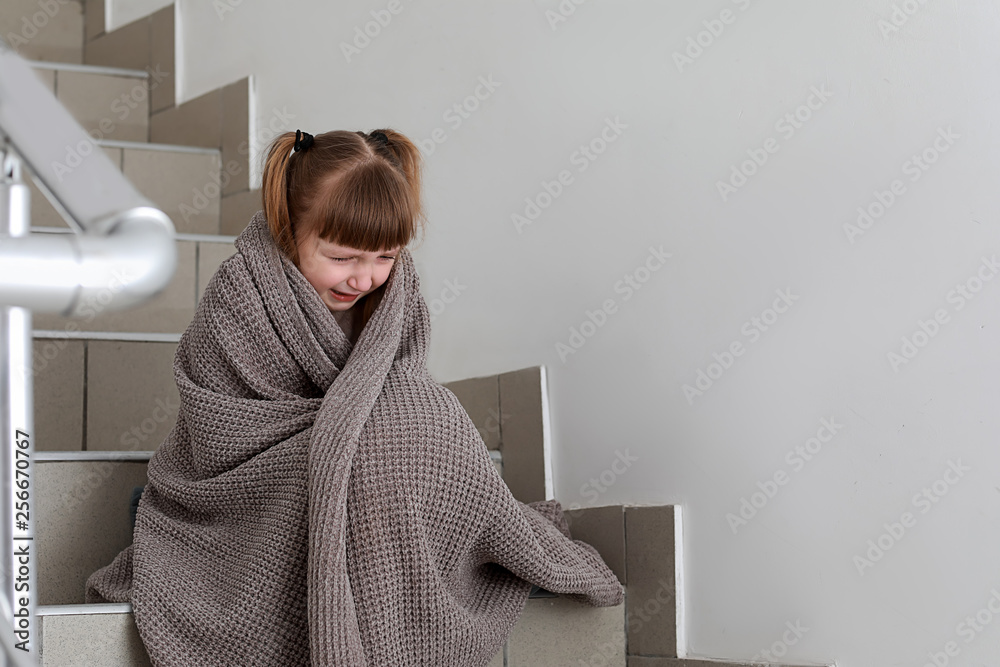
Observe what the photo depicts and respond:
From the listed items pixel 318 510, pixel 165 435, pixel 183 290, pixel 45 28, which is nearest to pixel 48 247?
pixel 318 510

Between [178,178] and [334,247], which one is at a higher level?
[178,178]

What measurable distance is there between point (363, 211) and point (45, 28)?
169 centimetres

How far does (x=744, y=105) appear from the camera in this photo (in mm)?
1147

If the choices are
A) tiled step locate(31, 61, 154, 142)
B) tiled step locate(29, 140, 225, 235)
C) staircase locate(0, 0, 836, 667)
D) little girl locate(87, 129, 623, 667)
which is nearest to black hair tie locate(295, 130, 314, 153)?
little girl locate(87, 129, 623, 667)

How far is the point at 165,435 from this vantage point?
1.49 m

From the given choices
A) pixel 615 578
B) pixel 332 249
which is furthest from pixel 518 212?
pixel 615 578

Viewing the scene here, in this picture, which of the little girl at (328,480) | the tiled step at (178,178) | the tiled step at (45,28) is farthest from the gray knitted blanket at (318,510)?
the tiled step at (45,28)

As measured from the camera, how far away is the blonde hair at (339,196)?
3.70 feet

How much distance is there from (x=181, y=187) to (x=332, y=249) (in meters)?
0.93

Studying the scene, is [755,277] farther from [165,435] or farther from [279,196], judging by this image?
[165,435]

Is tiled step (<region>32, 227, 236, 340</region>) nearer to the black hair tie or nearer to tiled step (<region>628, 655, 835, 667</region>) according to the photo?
the black hair tie

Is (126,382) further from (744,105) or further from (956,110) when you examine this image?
(956,110)

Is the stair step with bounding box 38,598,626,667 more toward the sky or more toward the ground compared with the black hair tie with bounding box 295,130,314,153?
more toward the ground

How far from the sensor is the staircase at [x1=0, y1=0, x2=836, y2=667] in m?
1.18
